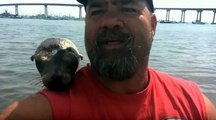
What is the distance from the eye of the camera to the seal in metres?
2.69

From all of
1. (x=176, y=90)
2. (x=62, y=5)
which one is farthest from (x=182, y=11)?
(x=176, y=90)

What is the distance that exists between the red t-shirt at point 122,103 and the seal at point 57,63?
0.08 m

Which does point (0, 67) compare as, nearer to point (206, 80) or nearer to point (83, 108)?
point (206, 80)

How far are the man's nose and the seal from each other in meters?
0.47

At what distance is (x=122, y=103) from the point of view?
8.47 ft

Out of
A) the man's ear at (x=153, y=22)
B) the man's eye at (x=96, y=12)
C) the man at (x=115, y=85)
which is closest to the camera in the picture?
the man at (x=115, y=85)

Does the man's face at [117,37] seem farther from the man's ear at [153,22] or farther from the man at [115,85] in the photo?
the man's ear at [153,22]

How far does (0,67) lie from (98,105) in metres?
9.47

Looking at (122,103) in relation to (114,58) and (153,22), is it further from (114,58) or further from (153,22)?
(153,22)

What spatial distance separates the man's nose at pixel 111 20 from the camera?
2.53m

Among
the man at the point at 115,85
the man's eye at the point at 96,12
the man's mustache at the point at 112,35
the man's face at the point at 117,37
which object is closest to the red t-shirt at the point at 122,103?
the man at the point at 115,85

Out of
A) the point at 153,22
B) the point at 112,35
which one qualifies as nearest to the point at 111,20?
the point at 112,35

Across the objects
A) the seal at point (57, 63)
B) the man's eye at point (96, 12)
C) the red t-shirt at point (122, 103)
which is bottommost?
the red t-shirt at point (122, 103)

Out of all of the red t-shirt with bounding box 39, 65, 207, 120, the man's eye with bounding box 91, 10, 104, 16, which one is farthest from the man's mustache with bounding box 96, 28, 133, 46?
the red t-shirt with bounding box 39, 65, 207, 120
